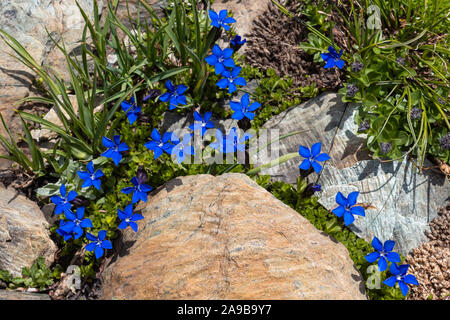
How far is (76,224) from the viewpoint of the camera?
12.6 feet

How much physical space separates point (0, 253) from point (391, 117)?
4321mm

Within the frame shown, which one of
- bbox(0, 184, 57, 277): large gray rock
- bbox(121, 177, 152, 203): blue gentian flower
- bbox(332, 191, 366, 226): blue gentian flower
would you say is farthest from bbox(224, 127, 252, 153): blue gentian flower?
bbox(0, 184, 57, 277): large gray rock

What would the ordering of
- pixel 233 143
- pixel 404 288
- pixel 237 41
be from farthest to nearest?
pixel 237 41, pixel 233 143, pixel 404 288

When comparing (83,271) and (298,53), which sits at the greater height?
(298,53)

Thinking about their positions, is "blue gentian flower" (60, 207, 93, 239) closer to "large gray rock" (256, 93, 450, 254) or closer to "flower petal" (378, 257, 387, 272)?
"large gray rock" (256, 93, 450, 254)

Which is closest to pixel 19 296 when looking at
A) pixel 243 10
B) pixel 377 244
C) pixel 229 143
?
pixel 229 143

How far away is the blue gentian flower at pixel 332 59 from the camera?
438 cm

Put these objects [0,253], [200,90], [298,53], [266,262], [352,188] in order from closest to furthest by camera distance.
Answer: [266,262], [0,253], [352,188], [200,90], [298,53]

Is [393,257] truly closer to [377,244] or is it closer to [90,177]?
[377,244]

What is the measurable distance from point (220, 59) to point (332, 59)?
1.26 m

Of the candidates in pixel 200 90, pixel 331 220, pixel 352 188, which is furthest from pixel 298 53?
pixel 331 220

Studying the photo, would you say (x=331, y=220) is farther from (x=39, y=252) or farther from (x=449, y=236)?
(x=39, y=252)

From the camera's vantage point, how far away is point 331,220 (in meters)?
4.12

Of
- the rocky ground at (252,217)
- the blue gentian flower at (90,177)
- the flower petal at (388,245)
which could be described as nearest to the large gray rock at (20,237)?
the rocky ground at (252,217)
